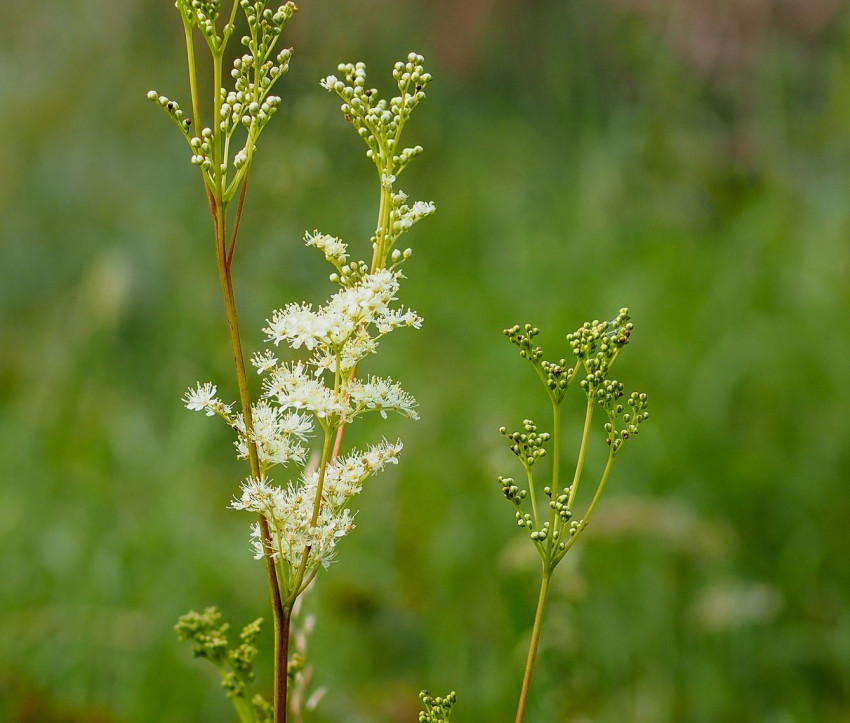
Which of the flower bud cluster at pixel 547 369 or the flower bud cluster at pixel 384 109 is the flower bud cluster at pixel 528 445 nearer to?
the flower bud cluster at pixel 547 369

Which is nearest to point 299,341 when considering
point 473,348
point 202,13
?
point 202,13

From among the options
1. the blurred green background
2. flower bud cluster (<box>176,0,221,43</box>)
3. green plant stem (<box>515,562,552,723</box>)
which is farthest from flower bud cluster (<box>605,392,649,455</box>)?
the blurred green background

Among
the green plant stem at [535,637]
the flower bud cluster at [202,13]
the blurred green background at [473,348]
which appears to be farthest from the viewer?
the blurred green background at [473,348]

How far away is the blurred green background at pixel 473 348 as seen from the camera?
12.3ft

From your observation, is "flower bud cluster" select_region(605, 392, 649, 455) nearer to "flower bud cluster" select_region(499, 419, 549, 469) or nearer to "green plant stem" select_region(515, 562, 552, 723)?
"flower bud cluster" select_region(499, 419, 549, 469)

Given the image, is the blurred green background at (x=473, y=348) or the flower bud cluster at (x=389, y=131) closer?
the flower bud cluster at (x=389, y=131)

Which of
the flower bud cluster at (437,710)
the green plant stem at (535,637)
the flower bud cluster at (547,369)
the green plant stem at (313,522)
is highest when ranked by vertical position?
the flower bud cluster at (547,369)

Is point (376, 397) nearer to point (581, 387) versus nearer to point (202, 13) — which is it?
point (581, 387)

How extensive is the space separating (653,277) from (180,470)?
3.07 meters

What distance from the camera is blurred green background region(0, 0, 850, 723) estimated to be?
3734mm

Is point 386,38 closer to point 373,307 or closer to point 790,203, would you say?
point 790,203

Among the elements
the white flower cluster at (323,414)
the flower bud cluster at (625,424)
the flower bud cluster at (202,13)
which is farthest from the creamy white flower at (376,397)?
the flower bud cluster at (202,13)

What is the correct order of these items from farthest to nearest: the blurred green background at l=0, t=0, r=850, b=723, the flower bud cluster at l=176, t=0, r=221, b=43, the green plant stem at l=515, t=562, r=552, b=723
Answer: the blurred green background at l=0, t=0, r=850, b=723 < the flower bud cluster at l=176, t=0, r=221, b=43 < the green plant stem at l=515, t=562, r=552, b=723

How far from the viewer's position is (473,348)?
20.2ft
